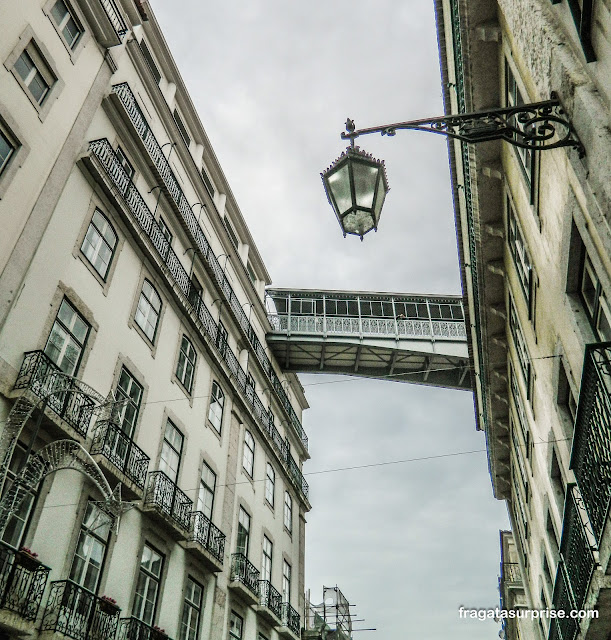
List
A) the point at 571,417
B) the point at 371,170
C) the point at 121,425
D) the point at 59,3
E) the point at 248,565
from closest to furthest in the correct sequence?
the point at 371,170 < the point at 571,417 < the point at 121,425 < the point at 59,3 < the point at 248,565

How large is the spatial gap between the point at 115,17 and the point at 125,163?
4378 millimetres

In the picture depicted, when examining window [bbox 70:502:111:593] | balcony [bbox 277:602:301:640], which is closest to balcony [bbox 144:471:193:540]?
window [bbox 70:502:111:593]

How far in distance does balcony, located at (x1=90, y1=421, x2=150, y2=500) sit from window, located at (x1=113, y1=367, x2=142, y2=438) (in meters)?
0.42

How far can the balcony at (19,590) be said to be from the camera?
8969mm

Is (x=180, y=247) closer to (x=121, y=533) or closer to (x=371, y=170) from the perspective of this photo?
(x=121, y=533)

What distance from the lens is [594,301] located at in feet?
25.4

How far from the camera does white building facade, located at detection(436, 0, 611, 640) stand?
18.6 feet

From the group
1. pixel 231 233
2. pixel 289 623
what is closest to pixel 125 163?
pixel 231 233

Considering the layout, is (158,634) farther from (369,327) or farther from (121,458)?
(369,327)

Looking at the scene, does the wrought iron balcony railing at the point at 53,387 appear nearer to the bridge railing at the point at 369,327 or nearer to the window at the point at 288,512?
the window at the point at 288,512

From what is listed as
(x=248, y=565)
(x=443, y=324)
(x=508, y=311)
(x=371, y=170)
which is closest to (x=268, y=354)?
(x=443, y=324)

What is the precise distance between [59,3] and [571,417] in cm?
1487

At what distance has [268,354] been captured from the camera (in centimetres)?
2873

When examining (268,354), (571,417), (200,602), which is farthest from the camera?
(268,354)
